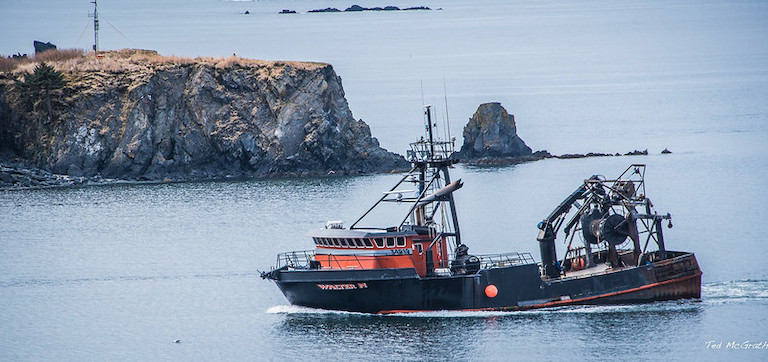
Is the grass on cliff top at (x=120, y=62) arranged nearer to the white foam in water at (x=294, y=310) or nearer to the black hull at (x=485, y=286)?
the white foam in water at (x=294, y=310)

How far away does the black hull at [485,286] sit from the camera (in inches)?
1695

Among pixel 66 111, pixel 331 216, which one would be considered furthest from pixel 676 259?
pixel 66 111

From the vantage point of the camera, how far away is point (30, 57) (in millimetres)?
108562

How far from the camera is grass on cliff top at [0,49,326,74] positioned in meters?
99.1

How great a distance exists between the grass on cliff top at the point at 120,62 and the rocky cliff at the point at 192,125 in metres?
0.48

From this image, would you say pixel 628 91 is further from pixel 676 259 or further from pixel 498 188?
pixel 676 259

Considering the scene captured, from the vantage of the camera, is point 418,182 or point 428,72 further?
point 428,72

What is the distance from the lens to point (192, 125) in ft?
315

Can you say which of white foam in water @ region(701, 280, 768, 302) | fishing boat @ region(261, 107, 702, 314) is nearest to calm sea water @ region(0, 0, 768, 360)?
white foam in water @ region(701, 280, 768, 302)

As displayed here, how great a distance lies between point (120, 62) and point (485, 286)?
66.8 metres

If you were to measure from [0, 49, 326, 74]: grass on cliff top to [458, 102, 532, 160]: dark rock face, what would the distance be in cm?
1639

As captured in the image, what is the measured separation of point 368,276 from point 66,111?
201ft

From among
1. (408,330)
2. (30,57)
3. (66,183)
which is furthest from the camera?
(30,57)

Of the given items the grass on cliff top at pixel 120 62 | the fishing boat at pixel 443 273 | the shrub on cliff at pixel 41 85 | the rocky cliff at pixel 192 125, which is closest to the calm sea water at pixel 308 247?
the fishing boat at pixel 443 273
